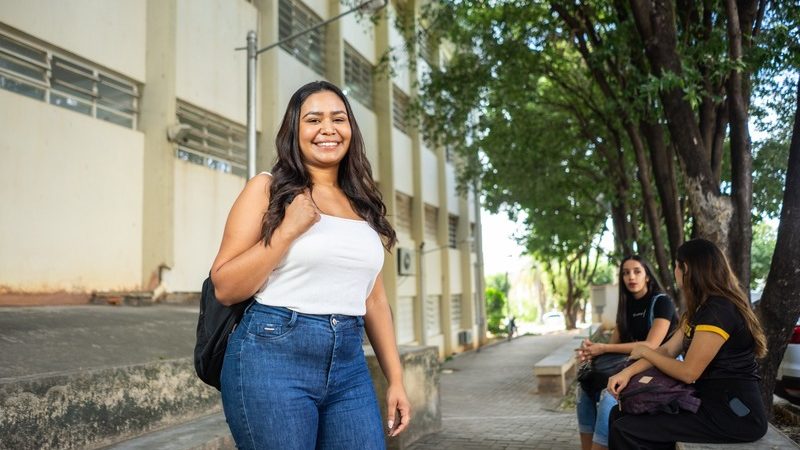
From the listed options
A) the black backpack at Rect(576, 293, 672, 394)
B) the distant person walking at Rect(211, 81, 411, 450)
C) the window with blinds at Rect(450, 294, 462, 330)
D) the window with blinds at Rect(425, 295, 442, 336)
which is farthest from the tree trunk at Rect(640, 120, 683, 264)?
the window with blinds at Rect(450, 294, 462, 330)

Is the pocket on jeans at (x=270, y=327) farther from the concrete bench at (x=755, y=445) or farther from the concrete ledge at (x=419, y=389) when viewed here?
the concrete ledge at (x=419, y=389)

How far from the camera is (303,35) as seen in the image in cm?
1564

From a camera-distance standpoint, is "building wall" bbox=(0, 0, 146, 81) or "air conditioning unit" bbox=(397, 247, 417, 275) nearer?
"building wall" bbox=(0, 0, 146, 81)

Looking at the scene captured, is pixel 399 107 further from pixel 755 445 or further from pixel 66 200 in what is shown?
pixel 755 445

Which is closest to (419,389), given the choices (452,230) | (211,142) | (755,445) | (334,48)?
(755,445)

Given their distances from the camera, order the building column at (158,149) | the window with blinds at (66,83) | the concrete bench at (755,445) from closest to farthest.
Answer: the concrete bench at (755,445) < the window with blinds at (66,83) < the building column at (158,149)

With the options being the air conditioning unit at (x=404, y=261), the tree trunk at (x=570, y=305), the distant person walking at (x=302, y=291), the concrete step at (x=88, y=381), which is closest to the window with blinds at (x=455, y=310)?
A: the air conditioning unit at (x=404, y=261)

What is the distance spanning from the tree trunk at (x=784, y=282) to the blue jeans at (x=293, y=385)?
4.82 m

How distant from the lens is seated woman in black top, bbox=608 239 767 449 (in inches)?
134

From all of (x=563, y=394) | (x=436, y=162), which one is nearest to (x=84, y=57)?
(x=563, y=394)

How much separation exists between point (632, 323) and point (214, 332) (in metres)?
4.15

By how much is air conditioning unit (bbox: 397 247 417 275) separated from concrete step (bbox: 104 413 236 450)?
1482 centimetres

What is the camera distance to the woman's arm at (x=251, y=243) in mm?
1864

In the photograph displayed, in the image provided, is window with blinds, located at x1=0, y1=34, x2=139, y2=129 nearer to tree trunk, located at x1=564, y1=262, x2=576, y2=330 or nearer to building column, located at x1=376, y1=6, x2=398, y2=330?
building column, located at x1=376, y1=6, x2=398, y2=330
